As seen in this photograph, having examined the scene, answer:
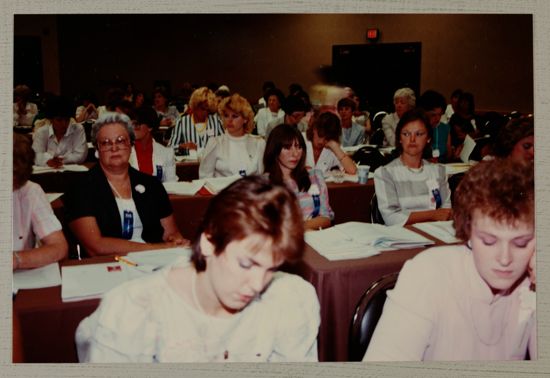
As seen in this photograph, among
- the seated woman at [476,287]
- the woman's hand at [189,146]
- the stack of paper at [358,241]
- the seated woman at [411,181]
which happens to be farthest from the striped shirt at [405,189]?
the woman's hand at [189,146]

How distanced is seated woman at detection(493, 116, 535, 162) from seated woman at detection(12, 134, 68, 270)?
70.5 inches

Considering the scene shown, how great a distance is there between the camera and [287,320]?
1938mm

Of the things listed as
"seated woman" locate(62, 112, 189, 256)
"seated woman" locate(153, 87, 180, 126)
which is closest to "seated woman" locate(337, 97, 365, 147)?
"seated woman" locate(153, 87, 180, 126)

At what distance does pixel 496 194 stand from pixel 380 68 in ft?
3.01

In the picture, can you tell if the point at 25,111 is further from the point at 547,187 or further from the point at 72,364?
the point at 547,187

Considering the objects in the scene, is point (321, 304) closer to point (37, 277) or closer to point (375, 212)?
point (375, 212)

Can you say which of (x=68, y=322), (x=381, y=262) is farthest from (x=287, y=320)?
(x=68, y=322)

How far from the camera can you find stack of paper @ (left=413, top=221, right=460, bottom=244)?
2.44 m

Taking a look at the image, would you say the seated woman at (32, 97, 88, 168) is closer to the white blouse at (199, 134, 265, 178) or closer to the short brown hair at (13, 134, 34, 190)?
the short brown hair at (13, 134, 34, 190)

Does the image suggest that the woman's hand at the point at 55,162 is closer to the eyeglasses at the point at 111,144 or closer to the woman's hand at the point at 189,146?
the eyeglasses at the point at 111,144

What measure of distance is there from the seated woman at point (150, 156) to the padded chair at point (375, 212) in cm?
105

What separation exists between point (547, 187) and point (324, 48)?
1.10m

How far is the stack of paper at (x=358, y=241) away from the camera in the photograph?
247 cm

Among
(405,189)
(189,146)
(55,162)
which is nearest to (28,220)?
(55,162)
